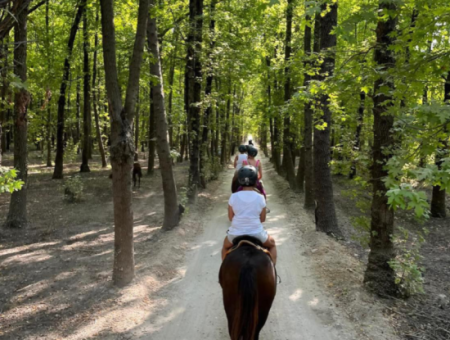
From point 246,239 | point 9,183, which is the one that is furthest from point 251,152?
point 9,183

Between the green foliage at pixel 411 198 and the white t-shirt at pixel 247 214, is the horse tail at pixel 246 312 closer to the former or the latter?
the white t-shirt at pixel 247 214

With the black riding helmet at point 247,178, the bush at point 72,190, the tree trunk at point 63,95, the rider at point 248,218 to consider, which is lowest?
the bush at point 72,190

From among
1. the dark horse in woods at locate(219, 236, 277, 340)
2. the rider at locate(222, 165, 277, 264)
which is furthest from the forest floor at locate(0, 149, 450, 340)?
the rider at locate(222, 165, 277, 264)

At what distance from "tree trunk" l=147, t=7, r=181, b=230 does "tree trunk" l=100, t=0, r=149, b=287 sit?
3099 millimetres

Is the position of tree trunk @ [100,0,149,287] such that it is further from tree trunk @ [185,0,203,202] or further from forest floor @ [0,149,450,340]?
tree trunk @ [185,0,203,202]

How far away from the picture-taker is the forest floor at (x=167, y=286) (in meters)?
5.29

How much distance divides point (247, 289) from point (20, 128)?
372 inches

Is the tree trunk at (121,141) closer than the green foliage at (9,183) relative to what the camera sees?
No

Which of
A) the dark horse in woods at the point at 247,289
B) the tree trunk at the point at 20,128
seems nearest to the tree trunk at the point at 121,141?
the dark horse in woods at the point at 247,289

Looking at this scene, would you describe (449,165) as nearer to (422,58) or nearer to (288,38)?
(422,58)

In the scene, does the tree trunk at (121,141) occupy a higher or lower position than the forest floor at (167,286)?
higher

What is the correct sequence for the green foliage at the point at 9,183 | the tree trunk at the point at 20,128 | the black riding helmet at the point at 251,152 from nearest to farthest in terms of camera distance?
the green foliage at the point at 9,183 → the tree trunk at the point at 20,128 → the black riding helmet at the point at 251,152

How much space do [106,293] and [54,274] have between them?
1741 millimetres

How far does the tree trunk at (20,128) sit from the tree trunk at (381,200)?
8.93 m
